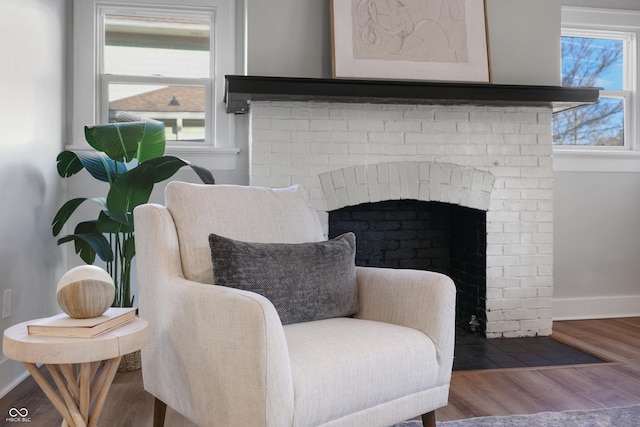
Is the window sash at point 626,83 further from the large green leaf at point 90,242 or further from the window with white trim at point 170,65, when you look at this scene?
the large green leaf at point 90,242

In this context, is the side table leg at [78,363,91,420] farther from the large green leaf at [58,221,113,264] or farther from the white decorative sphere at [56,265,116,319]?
the large green leaf at [58,221,113,264]

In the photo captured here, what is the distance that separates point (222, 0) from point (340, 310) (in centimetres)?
249

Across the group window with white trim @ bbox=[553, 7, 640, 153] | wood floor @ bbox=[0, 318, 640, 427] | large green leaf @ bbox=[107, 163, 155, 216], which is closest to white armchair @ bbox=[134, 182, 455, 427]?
wood floor @ bbox=[0, 318, 640, 427]

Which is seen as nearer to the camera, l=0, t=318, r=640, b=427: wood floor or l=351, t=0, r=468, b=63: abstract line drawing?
l=0, t=318, r=640, b=427: wood floor

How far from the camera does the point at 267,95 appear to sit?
296cm

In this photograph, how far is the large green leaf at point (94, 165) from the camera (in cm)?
280

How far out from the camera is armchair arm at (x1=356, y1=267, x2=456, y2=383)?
1.78 m

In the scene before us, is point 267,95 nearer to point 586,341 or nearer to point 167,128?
point 167,128

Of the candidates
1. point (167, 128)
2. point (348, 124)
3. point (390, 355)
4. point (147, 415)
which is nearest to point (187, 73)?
point (167, 128)

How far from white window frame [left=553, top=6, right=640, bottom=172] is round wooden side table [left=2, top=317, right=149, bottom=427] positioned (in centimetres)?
344

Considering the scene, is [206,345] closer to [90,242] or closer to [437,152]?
[90,242]

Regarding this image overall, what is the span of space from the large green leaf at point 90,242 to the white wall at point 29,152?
0.67ft

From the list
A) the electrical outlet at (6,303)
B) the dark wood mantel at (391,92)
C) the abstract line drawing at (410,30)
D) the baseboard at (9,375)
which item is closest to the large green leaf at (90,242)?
the electrical outlet at (6,303)

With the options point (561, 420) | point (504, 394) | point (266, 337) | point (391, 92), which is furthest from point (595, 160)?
point (266, 337)
